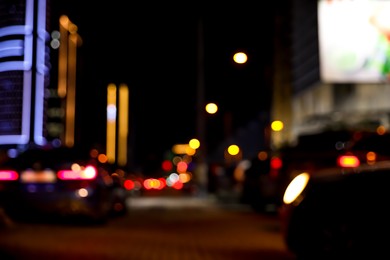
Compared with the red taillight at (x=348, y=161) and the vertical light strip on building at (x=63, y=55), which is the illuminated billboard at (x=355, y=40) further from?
the red taillight at (x=348, y=161)

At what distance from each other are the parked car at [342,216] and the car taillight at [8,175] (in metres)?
6.15

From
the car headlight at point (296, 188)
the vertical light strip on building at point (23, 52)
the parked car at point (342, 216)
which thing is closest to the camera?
the parked car at point (342, 216)

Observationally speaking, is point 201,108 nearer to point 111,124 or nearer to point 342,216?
point 342,216

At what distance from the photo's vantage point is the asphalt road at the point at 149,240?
30.9 feet

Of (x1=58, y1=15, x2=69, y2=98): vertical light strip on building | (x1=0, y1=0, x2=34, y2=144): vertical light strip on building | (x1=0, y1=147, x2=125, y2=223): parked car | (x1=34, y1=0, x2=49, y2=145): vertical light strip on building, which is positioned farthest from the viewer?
(x1=58, y1=15, x2=69, y2=98): vertical light strip on building

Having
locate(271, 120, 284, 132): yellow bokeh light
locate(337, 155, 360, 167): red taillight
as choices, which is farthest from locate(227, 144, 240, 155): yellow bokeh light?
locate(337, 155, 360, 167): red taillight

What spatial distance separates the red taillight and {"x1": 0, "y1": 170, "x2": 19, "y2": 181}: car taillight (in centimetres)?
590

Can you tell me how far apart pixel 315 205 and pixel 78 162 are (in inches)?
243

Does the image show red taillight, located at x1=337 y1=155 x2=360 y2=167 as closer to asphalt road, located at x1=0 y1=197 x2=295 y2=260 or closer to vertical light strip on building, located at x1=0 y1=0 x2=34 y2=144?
asphalt road, located at x1=0 y1=197 x2=295 y2=260

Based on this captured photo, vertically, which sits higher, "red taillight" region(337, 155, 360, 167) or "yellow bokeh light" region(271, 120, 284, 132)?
"yellow bokeh light" region(271, 120, 284, 132)

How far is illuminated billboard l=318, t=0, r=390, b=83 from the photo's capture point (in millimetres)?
27500

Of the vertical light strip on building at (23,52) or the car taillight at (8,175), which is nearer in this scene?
the vertical light strip on building at (23,52)

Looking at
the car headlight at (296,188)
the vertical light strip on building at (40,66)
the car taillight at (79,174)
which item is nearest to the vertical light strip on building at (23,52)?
the vertical light strip on building at (40,66)

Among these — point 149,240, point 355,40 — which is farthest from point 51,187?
point 355,40
